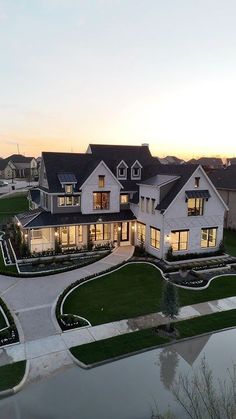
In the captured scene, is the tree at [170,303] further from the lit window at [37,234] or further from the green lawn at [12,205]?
the green lawn at [12,205]

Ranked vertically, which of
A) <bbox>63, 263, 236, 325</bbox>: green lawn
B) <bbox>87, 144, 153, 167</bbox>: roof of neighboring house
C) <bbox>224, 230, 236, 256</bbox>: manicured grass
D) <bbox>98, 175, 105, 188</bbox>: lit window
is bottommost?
<bbox>63, 263, 236, 325</bbox>: green lawn

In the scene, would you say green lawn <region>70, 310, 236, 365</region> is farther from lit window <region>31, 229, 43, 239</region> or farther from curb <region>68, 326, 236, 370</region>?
lit window <region>31, 229, 43, 239</region>

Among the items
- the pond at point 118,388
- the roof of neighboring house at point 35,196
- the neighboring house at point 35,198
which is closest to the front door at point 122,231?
the neighboring house at point 35,198

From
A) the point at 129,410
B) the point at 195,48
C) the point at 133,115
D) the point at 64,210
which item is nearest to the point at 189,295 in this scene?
A: the point at 129,410

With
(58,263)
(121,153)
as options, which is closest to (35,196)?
(121,153)

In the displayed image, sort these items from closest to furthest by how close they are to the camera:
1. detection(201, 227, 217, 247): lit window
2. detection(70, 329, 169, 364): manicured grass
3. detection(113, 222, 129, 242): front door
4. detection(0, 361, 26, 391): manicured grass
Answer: detection(0, 361, 26, 391): manicured grass, detection(70, 329, 169, 364): manicured grass, detection(201, 227, 217, 247): lit window, detection(113, 222, 129, 242): front door

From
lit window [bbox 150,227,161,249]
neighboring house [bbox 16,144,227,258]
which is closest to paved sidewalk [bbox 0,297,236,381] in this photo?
lit window [bbox 150,227,161,249]

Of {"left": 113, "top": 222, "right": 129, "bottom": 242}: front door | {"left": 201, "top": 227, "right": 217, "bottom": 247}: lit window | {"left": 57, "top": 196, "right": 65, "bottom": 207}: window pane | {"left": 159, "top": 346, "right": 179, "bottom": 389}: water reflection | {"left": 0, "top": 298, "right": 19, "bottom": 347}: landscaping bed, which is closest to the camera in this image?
{"left": 159, "top": 346, "right": 179, "bottom": 389}: water reflection

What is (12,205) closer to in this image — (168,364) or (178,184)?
(178,184)
